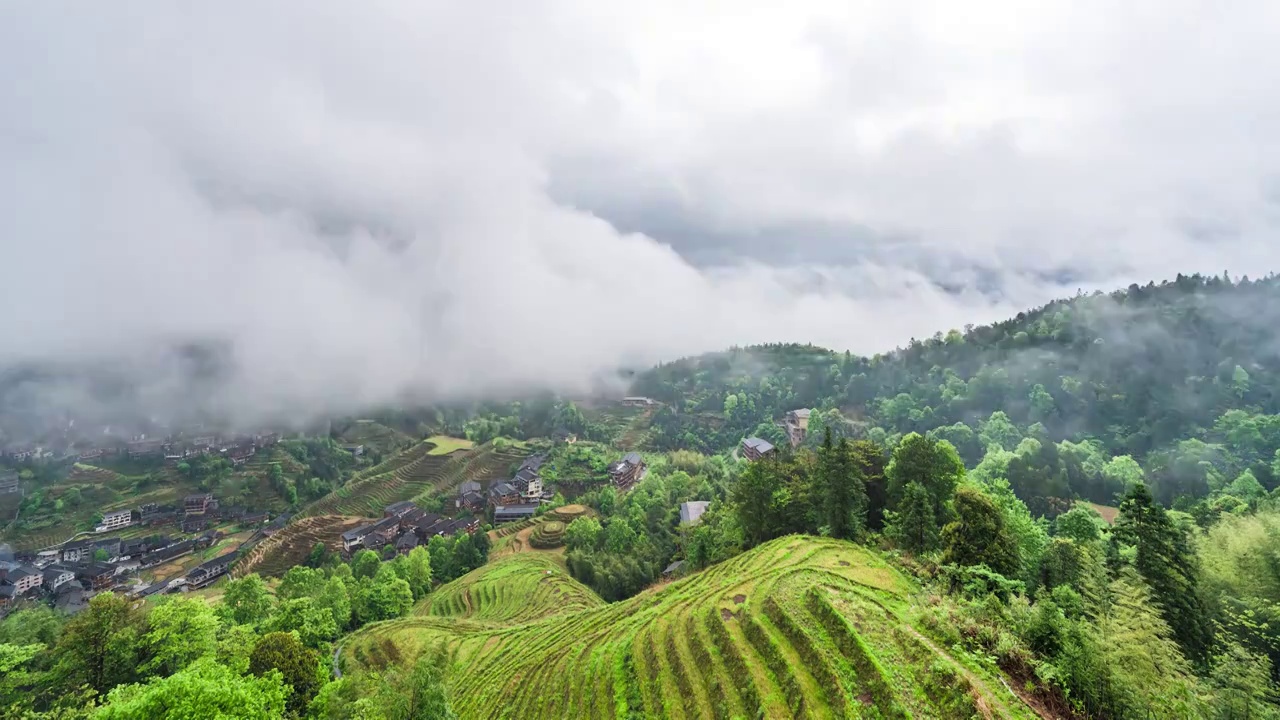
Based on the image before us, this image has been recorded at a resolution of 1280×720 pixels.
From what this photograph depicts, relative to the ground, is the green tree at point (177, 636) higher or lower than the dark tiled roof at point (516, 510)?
higher

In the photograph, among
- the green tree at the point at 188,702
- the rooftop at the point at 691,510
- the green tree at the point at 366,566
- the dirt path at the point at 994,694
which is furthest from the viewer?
the green tree at the point at 366,566

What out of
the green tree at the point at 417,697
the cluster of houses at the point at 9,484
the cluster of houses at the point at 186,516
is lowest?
the cluster of houses at the point at 186,516

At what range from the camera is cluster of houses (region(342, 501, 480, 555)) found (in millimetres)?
92381

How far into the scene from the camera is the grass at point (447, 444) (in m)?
142

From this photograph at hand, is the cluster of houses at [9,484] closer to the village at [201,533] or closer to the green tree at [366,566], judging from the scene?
the village at [201,533]

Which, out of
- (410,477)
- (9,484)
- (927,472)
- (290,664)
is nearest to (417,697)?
(290,664)

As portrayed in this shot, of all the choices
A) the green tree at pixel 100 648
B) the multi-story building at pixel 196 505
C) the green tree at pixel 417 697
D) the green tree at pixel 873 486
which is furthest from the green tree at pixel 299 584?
the multi-story building at pixel 196 505

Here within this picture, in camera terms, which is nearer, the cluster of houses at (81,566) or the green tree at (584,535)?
the green tree at (584,535)

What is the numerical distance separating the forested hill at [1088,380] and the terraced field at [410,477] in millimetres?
48002

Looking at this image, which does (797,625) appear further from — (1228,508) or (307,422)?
(307,422)

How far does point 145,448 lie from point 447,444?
87.0m

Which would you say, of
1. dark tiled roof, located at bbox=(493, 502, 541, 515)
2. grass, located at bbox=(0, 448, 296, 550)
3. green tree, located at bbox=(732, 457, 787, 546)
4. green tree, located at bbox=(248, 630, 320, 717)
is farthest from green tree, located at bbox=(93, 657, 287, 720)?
grass, located at bbox=(0, 448, 296, 550)

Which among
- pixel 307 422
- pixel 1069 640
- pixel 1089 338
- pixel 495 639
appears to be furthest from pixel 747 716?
pixel 307 422

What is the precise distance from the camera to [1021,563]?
30.2m
